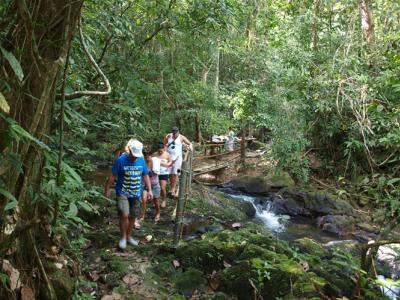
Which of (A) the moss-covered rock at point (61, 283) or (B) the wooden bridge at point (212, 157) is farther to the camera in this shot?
(B) the wooden bridge at point (212, 157)

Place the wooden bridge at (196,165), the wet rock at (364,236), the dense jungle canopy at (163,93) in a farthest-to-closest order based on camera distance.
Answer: the wet rock at (364,236) < the wooden bridge at (196,165) < the dense jungle canopy at (163,93)

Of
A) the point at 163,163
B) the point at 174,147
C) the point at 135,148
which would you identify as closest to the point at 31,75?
the point at 135,148

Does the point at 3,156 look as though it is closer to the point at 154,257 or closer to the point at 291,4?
the point at 154,257

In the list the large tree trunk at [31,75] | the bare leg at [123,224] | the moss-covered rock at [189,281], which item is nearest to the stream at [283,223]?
the bare leg at [123,224]

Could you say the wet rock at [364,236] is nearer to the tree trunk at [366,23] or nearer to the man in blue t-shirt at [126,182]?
the tree trunk at [366,23]

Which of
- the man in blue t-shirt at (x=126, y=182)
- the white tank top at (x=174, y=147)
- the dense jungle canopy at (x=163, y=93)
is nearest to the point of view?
the dense jungle canopy at (x=163, y=93)

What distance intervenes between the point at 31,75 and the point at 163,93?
36.3ft

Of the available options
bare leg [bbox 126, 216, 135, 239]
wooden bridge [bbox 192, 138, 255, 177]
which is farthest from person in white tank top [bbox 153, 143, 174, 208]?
wooden bridge [bbox 192, 138, 255, 177]

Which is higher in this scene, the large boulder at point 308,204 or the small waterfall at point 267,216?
the large boulder at point 308,204

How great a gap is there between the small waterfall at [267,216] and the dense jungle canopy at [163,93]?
4.74 feet

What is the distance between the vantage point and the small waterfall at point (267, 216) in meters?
11.1

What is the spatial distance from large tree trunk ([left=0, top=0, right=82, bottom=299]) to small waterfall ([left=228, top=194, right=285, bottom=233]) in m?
8.77

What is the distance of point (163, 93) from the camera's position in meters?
13.6

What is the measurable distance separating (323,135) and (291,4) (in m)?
4.69
